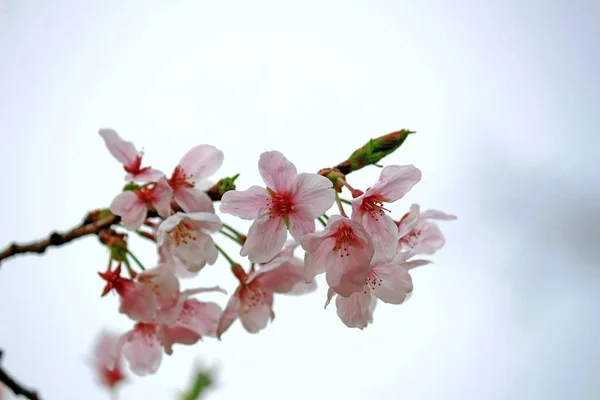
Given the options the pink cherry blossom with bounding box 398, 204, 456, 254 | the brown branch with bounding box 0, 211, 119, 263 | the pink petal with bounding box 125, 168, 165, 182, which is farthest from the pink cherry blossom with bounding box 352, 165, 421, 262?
the brown branch with bounding box 0, 211, 119, 263

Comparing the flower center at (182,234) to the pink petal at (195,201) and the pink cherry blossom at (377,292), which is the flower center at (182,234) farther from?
the pink cherry blossom at (377,292)

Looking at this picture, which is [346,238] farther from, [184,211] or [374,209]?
[184,211]

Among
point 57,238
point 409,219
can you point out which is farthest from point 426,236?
point 57,238

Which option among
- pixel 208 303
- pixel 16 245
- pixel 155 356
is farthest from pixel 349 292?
pixel 16 245

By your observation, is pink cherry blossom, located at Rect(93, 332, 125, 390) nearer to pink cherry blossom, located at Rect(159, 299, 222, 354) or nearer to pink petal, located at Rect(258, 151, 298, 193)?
pink cherry blossom, located at Rect(159, 299, 222, 354)

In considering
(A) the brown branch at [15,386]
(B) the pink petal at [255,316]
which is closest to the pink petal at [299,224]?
(B) the pink petal at [255,316]

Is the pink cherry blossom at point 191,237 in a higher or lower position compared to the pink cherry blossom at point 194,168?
lower

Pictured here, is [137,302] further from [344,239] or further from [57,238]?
[344,239]
